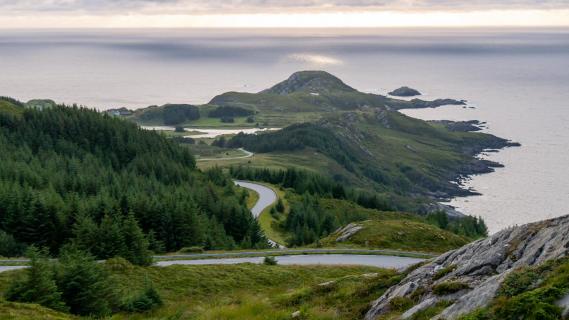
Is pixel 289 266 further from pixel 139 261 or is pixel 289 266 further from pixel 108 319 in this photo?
pixel 108 319

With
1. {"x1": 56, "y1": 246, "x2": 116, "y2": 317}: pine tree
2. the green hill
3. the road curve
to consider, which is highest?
the green hill

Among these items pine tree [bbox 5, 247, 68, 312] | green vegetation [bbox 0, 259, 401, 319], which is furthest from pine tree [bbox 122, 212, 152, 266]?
pine tree [bbox 5, 247, 68, 312]

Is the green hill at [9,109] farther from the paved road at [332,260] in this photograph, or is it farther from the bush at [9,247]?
the paved road at [332,260]

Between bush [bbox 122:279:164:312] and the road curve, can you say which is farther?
the road curve

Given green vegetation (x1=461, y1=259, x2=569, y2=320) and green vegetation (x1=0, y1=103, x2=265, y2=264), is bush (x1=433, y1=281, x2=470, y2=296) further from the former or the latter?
green vegetation (x1=0, y1=103, x2=265, y2=264)

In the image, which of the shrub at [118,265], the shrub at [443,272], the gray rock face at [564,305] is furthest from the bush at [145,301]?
the gray rock face at [564,305]

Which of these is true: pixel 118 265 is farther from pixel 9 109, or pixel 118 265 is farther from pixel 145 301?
pixel 9 109
